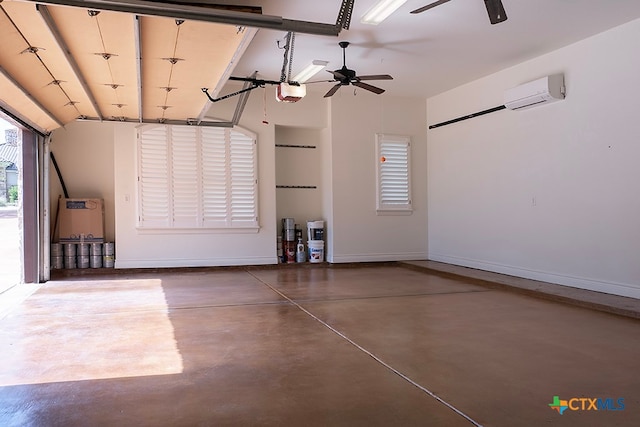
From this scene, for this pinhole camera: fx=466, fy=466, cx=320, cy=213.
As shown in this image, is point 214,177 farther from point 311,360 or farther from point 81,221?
point 311,360

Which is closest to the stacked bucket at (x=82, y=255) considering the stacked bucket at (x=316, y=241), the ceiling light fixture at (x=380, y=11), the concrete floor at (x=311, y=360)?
the concrete floor at (x=311, y=360)

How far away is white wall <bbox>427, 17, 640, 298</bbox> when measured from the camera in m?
5.76

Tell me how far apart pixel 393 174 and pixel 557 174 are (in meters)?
3.44

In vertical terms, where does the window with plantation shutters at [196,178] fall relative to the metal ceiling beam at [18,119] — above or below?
below

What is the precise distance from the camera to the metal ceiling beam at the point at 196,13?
339cm

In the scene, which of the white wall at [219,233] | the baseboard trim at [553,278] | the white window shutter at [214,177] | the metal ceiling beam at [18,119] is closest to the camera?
the metal ceiling beam at [18,119]

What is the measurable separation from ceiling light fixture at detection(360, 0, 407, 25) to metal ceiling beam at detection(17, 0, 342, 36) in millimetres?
1347

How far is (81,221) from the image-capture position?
8.02 m

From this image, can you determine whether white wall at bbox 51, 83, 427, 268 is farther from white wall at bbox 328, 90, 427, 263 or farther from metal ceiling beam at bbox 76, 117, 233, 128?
metal ceiling beam at bbox 76, 117, 233, 128

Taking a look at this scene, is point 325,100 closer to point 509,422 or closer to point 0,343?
point 0,343

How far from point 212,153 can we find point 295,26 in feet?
16.5

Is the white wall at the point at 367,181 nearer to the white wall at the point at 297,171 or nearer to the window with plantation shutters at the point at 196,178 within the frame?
the white wall at the point at 297,171

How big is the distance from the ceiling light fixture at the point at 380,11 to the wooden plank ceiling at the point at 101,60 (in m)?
1.73

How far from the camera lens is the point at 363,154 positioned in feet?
30.7
